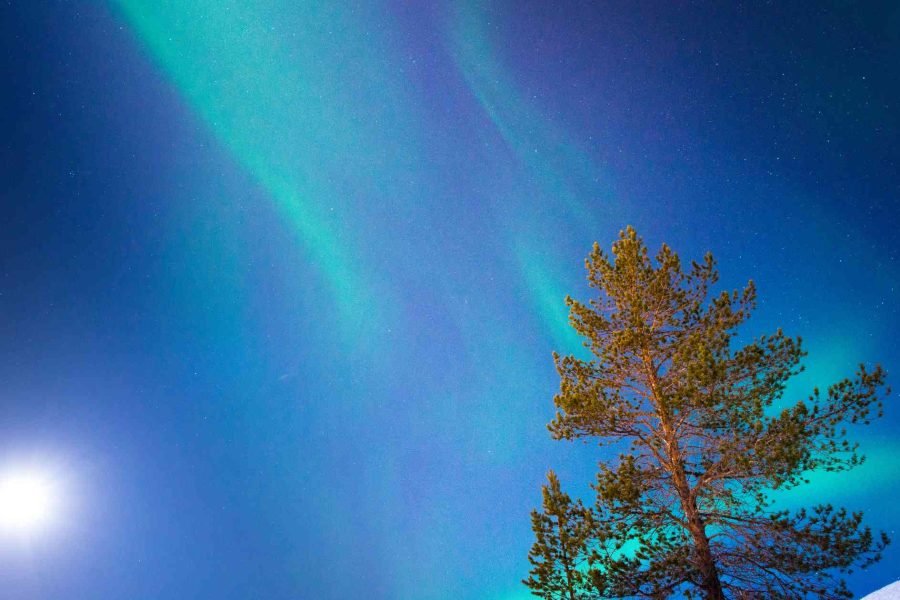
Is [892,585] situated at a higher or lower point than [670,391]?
lower

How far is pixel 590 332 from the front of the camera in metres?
13.0

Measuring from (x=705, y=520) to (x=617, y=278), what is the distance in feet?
19.6

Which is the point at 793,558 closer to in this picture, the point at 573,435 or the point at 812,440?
the point at 812,440

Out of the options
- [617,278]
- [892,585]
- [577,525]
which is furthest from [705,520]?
[892,585]

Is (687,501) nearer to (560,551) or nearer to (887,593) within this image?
(560,551)

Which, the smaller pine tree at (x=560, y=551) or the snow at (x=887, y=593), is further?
the snow at (x=887, y=593)

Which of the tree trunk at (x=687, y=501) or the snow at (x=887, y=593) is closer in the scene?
the tree trunk at (x=687, y=501)

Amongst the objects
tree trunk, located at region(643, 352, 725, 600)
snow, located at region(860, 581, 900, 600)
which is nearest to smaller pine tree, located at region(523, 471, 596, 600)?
tree trunk, located at region(643, 352, 725, 600)

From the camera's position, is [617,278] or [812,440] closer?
[812,440]

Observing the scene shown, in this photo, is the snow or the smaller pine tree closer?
the smaller pine tree

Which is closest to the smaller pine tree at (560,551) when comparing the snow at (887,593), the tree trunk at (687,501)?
the tree trunk at (687,501)

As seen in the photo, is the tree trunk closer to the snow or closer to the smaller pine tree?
the smaller pine tree

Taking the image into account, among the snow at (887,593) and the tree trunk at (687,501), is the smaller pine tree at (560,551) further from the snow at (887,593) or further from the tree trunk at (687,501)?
the snow at (887,593)

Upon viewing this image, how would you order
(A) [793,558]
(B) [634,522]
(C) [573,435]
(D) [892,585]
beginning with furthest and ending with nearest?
(D) [892,585] < (C) [573,435] < (B) [634,522] < (A) [793,558]
